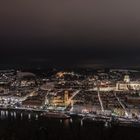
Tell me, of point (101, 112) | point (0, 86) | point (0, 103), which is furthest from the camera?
point (0, 86)

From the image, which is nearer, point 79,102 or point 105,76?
point 79,102

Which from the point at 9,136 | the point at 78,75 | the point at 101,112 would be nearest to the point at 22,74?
the point at 78,75

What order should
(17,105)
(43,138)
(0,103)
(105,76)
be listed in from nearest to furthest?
(43,138) → (17,105) → (0,103) → (105,76)

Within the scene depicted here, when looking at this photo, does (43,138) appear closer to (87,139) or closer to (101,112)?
(87,139)

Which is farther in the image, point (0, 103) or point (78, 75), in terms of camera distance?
point (78, 75)

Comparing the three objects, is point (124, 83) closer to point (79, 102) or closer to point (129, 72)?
point (129, 72)

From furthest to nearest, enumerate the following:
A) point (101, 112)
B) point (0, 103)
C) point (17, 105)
A: point (0, 103)
point (17, 105)
point (101, 112)

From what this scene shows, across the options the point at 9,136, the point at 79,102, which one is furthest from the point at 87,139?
the point at 79,102

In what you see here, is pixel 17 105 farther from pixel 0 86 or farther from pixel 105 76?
pixel 105 76

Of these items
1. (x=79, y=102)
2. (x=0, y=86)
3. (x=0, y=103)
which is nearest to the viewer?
(x=79, y=102)
